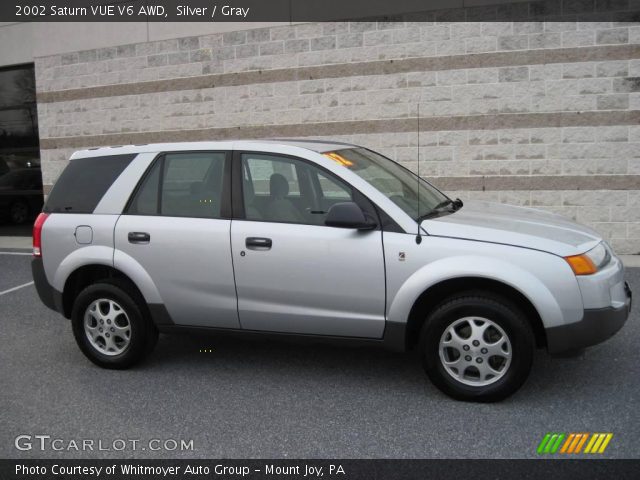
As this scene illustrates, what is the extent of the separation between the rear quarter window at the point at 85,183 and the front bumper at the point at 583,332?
10.8ft

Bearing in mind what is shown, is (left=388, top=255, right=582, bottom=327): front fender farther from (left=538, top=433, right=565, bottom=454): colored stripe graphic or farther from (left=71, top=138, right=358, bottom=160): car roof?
(left=71, top=138, right=358, bottom=160): car roof

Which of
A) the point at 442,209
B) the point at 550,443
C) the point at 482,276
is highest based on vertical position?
the point at 442,209

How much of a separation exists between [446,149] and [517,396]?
6.09 metres

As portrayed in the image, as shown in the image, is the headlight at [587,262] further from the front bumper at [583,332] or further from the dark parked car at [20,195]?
the dark parked car at [20,195]

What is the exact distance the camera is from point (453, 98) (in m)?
10.0

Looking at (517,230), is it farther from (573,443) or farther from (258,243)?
(258,243)

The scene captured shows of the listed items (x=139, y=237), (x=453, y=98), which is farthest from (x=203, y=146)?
(x=453, y=98)

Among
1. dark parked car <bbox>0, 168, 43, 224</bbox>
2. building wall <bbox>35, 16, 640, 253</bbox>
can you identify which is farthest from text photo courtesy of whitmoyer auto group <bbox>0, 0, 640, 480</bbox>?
dark parked car <bbox>0, 168, 43, 224</bbox>

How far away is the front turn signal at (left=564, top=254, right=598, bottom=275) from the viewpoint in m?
4.25

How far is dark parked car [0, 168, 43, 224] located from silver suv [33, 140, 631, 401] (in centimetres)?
935

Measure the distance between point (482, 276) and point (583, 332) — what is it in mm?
688

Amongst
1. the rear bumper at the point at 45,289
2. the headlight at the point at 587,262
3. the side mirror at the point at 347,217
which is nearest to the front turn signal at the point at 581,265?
the headlight at the point at 587,262

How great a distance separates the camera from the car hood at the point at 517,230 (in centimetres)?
435

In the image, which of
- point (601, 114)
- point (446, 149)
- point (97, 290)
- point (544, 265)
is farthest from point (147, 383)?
point (601, 114)
